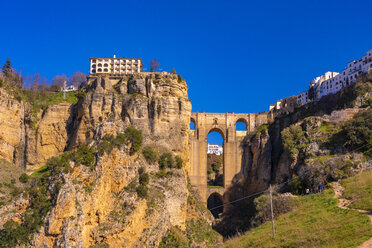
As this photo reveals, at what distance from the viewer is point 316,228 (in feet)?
91.7

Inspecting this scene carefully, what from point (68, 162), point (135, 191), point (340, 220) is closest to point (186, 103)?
point (135, 191)

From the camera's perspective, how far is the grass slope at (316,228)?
24.9 m

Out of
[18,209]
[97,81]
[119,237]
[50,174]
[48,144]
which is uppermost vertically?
[97,81]

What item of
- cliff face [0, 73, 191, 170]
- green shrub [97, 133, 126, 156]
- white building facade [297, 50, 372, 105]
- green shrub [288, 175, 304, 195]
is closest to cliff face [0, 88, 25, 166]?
cliff face [0, 73, 191, 170]

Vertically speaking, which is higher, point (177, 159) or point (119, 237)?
point (177, 159)

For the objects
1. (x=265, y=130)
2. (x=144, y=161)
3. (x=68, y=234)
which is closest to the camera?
(x=68, y=234)

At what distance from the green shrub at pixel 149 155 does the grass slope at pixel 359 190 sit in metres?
19.6

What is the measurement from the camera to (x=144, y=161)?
47.1 metres

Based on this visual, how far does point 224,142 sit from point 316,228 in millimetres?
38951

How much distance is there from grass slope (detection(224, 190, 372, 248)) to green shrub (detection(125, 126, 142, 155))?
17.3m

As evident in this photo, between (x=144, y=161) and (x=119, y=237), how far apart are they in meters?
9.94

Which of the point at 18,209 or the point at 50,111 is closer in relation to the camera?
the point at 18,209

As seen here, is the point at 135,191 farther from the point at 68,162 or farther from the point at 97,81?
the point at 97,81

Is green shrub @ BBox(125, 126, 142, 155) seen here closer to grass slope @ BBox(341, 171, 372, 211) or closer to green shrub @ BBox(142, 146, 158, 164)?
green shrub @ BBox(142, 146, 158, 164)
